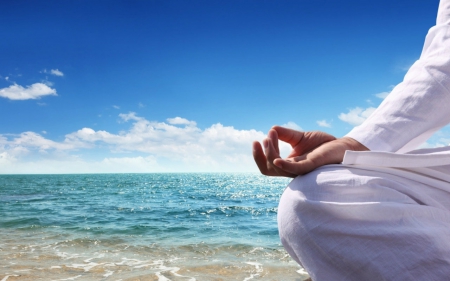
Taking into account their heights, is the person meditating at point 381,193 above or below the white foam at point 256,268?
above

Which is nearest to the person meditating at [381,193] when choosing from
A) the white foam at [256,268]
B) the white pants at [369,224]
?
the white pants at [369,224]

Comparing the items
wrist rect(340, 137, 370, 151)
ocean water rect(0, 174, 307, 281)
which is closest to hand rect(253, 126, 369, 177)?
wrist rect(340, 137, 370, 151)

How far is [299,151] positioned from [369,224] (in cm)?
50

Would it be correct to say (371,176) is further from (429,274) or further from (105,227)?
(105,227)

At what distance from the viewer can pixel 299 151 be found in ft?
4.89

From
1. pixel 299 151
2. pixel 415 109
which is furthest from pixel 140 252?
pixel 415 109

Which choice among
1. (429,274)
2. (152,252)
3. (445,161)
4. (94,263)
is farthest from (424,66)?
(152,252)

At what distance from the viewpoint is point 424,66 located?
1.33 metres

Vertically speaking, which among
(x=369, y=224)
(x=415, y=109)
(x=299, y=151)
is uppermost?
(x=415, y=109)

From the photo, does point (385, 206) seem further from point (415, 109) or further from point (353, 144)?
point (415, 109)

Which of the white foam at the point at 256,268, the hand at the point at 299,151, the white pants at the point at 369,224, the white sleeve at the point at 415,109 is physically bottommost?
the white foam at the point at 256,268

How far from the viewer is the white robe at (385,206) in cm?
102

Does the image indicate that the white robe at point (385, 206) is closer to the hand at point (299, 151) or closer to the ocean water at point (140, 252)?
the hand at point (299, 151)

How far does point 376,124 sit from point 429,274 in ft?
1.82
